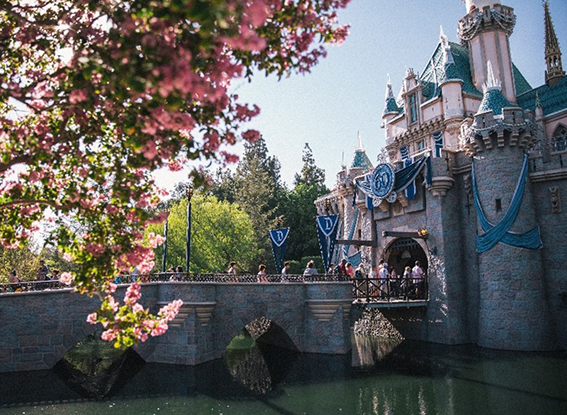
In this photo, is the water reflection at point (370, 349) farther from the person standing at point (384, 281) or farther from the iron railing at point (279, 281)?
the person standing at point (384, 281)

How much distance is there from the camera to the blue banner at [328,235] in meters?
19.5

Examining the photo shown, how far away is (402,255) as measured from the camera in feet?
85.8

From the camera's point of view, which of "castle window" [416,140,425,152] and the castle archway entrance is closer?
the castle archway entrance

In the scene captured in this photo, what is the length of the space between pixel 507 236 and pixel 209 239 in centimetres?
2266

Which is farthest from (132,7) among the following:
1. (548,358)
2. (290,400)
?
(548,358)

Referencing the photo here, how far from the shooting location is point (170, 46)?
12.2ft

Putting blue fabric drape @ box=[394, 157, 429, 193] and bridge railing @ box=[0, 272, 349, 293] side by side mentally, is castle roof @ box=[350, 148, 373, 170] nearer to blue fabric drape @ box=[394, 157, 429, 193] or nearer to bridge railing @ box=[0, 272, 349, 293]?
blue fabric drape @ box=[394, 157, 429, 193]

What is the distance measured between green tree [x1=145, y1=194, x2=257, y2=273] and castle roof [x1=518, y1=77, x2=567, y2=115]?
71.5 feet

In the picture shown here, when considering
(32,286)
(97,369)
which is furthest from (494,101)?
(32,286)

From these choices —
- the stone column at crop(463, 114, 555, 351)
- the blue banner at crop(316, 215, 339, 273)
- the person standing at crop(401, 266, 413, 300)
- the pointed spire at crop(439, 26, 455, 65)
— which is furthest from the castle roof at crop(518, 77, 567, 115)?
the blue banner at crop(316, 215, 339, 273)

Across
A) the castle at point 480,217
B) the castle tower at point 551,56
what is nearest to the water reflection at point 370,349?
the castle at point 480,217

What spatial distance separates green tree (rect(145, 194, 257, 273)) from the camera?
3384cm

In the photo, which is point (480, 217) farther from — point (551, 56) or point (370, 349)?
point (551, 56)

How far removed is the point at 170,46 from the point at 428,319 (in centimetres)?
1861
